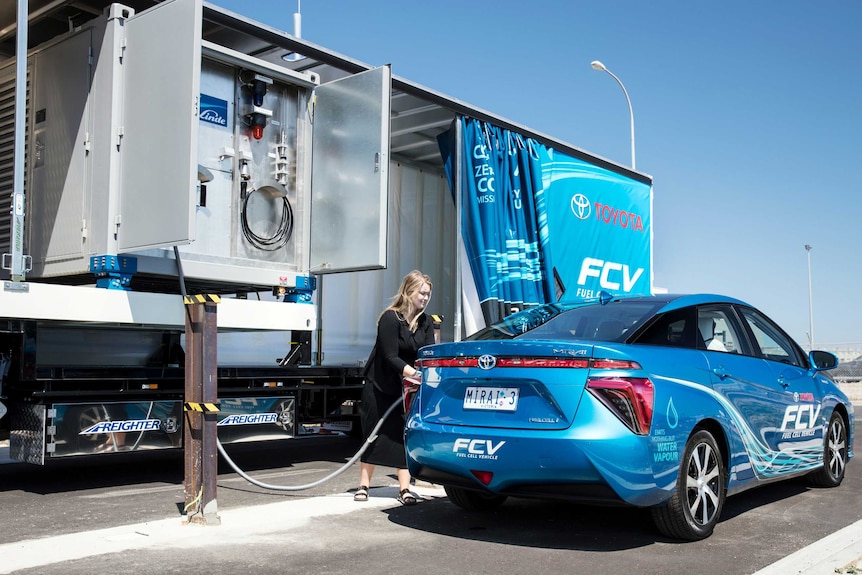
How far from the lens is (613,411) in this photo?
479cm

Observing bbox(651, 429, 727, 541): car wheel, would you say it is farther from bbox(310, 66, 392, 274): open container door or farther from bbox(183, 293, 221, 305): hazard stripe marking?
bbox(310, 66, 392, 274): open container door

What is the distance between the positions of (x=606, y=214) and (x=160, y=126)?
740cm

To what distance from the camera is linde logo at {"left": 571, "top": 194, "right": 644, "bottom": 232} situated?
38.8ft

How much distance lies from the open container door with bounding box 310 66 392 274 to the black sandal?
236 cm

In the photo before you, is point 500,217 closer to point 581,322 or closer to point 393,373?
point 393,373

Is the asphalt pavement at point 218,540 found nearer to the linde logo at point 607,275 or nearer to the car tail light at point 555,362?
the car tail light at point 555,362

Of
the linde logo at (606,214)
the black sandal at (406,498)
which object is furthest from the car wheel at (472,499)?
the linde logo at (606,214)

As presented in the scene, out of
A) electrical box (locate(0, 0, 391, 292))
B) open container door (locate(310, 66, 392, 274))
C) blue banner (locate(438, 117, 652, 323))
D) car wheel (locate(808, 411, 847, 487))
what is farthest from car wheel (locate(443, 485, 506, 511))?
blue banner (locate(438, 117, 652, 323))

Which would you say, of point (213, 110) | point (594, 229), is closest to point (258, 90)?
point (213, 110)

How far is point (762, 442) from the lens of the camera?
19.5 ft

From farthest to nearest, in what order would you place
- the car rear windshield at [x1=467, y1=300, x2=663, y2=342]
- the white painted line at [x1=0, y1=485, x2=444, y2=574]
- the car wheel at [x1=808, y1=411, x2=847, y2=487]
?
1. the car wheel at [x1=808, y1=411, x2=847, y2=487]
2. the car rear windshield at [x1=467, y1=300, x2=663, y2=342]
3. the white painted line at [x1=0, y1=485, x2=444, y2=574]

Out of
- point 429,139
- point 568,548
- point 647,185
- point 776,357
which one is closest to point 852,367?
point 647,185

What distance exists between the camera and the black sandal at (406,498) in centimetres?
643

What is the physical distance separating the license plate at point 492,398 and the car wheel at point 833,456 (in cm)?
340
